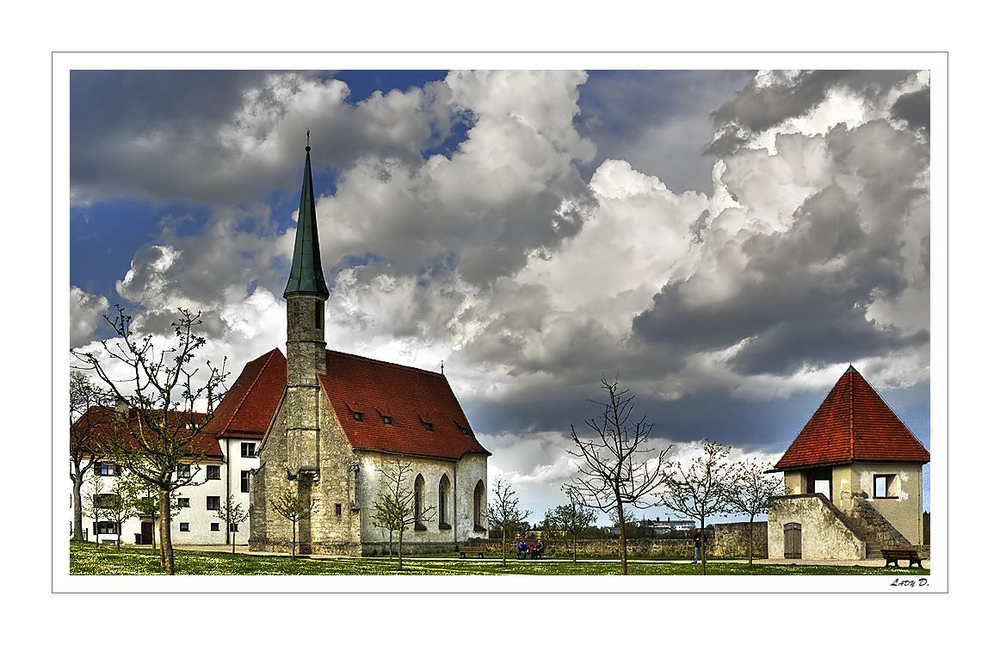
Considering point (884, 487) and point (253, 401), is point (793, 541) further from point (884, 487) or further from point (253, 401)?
point (253, 401)

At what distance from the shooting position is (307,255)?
55156mm

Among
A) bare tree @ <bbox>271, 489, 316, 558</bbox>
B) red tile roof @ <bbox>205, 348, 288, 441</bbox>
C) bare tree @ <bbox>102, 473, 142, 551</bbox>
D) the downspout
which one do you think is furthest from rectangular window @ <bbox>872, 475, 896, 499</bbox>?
red tile roof @ <bbox>205, 348, 288, 441</bbox>

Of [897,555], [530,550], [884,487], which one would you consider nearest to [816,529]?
[884,487]

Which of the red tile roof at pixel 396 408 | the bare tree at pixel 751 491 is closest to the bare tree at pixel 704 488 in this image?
the bare tree at pixel 751 491

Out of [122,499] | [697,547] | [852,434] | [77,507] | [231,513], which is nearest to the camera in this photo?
[852,434]

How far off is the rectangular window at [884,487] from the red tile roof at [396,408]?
23.8 metres

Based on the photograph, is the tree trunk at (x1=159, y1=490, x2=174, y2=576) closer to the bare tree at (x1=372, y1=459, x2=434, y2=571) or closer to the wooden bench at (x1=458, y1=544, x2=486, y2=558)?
the bare tree at (x1=372, y1=459, x2=434, y2=571)

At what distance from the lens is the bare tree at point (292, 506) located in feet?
165

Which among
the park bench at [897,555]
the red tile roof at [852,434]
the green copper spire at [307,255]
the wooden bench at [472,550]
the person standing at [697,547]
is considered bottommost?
the wooden bench at [472,550]

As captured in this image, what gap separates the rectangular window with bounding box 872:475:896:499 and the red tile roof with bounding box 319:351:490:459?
78.2 ft

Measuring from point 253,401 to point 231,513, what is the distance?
21.4 ft

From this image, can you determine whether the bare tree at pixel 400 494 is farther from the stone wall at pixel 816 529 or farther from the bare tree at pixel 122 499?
the stone wall at pixel 816 529

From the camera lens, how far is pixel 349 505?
52719 mm
